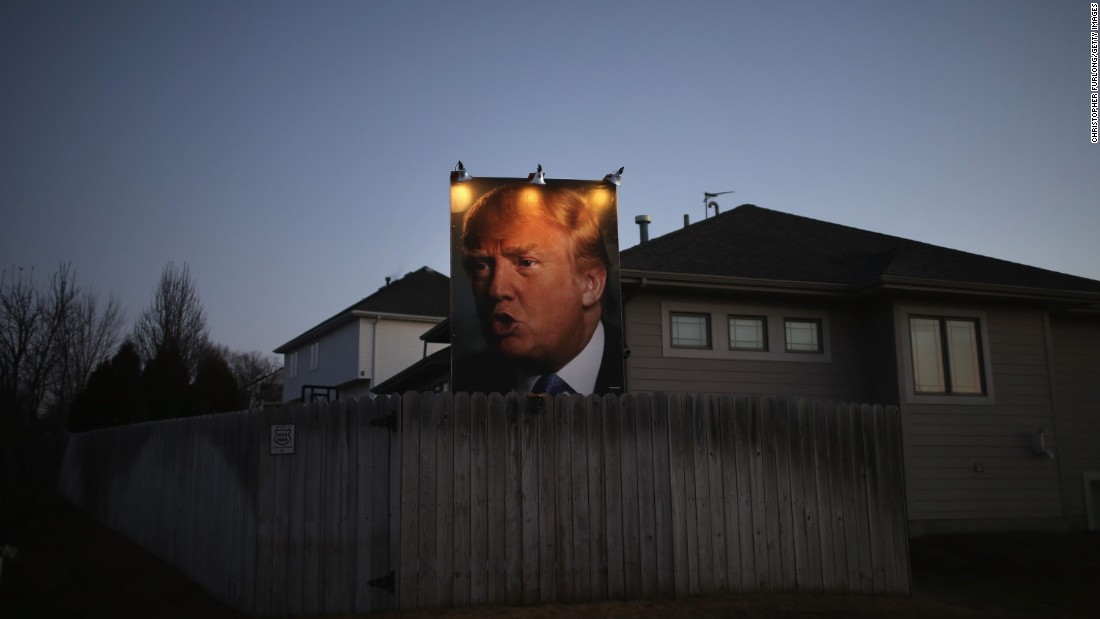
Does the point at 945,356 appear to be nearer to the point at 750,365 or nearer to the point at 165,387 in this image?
the point at 750,365

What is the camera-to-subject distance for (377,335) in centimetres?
3166

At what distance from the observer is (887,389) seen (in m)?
14.4

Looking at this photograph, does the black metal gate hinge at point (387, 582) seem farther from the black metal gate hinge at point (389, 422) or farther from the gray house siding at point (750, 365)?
the gray house siding at point (750, 365)

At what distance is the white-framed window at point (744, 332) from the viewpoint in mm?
14195

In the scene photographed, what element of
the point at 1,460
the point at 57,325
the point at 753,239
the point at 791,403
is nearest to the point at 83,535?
the point at 1,460

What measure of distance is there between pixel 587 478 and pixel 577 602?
3.57ft

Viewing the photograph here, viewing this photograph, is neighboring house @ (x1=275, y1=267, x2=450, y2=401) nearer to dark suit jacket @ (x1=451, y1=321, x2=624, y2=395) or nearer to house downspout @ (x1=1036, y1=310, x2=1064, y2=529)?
dark suit jacket @ (x1=451, y1=321, x2=624, y2=395)

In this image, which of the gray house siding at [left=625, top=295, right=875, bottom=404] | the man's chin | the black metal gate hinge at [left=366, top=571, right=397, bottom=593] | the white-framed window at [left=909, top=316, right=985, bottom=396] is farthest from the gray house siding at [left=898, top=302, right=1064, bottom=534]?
the black metal gate hinge at [left=366, top=571, right=397, bottom=593]

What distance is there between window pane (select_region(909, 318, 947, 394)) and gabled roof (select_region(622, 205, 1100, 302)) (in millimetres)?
780

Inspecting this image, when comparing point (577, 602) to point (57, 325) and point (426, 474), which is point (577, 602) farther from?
point (57, 325)

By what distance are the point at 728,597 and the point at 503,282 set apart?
644 cm

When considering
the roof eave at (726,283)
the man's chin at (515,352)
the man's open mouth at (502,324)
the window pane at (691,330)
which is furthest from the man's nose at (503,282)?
the window pane at (691,330)

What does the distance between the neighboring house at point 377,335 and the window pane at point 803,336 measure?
1707 centimetres

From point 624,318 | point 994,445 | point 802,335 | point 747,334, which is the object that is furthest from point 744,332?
point 994,445
